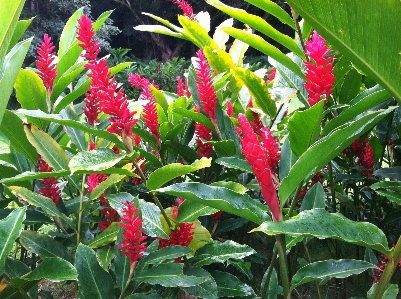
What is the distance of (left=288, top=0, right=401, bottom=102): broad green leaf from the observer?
27.1 inches

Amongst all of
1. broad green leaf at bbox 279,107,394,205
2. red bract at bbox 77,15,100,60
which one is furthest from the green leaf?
red bract at bbox 77,15,100,60

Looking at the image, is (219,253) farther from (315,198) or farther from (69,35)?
(69,35)

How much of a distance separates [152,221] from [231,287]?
0.98ft

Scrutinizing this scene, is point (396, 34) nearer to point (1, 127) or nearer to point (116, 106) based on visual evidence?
point (116, 106)

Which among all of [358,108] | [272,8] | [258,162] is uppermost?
[272,8]

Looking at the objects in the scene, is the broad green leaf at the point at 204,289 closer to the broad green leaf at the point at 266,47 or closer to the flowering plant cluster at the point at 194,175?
the flowering plant cluster at the point at 194,175

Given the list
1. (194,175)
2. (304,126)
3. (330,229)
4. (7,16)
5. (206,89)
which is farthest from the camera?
(194,175)

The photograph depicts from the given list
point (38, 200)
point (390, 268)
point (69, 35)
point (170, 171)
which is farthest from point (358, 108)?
point (69, 35)

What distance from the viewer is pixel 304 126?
89cm

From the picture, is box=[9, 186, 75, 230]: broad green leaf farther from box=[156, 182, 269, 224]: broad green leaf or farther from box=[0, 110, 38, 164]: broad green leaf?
box=[156, 182, 269, 224]: broad green leaf

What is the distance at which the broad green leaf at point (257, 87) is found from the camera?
1.20 m

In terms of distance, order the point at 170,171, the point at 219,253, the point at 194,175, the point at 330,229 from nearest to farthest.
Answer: the point at 330,229, the point at 170,171, the point at 219,253, the point at 194,175

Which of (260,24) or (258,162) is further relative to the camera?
(260,24)

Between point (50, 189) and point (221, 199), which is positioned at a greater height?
point (221, 199)
